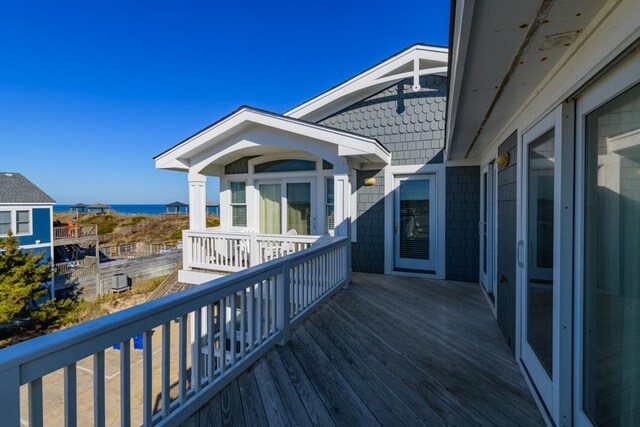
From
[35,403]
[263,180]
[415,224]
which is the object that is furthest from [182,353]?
[263,180]

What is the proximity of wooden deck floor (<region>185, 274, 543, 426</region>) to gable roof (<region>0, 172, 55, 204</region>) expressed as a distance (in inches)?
663

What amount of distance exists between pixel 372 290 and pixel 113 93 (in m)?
14.0

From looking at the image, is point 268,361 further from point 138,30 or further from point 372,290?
point 138,30

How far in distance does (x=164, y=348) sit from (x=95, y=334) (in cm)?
55

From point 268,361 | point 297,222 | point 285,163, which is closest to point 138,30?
point 285,163

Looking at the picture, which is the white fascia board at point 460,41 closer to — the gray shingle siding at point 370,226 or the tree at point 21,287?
the gray shingle siding at point 370,226

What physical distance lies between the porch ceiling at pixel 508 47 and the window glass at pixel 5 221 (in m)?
18.3

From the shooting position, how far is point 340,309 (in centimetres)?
400

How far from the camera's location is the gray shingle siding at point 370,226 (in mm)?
6148

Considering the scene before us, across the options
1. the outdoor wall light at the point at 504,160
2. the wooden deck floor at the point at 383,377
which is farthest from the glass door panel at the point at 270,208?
the outdoor wall light at the point at 504,160

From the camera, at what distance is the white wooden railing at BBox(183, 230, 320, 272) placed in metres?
5.46

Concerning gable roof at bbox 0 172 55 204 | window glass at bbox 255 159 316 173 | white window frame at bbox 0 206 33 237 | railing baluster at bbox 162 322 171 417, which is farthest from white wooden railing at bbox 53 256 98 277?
railing baluster at bbox 162 322 171 417

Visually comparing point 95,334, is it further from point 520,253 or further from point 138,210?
point 138,210

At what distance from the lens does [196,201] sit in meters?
6.33
